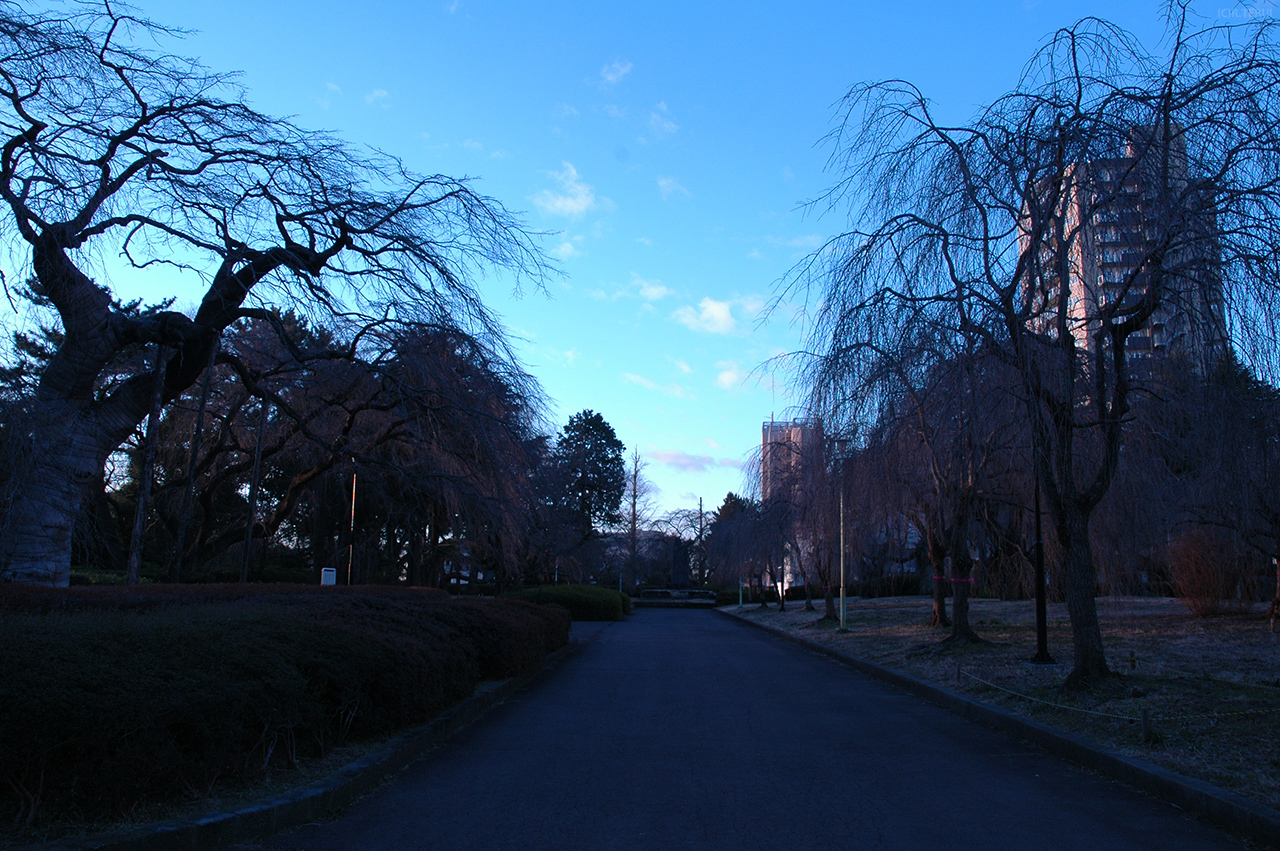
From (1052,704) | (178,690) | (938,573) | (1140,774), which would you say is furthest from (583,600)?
(178,690)

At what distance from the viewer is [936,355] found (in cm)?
1109

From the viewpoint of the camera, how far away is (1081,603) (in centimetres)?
1081

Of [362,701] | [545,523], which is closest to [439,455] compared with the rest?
[545,523]

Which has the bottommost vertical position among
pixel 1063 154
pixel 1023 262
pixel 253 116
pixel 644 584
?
pixel 644 584

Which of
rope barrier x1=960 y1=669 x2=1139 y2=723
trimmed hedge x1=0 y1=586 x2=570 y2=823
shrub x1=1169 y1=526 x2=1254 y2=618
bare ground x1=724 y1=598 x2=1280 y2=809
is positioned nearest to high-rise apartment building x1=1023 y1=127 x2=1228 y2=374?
bare ground x1=724 y1=598 x2=1280 y2=809

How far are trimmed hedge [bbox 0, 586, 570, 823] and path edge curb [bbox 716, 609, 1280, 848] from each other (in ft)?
20.3

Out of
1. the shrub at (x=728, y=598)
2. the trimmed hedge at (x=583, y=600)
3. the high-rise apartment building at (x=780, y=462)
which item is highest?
the high-rise apartment building at (x=780, y=462)

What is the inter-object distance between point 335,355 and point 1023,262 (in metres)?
9.43

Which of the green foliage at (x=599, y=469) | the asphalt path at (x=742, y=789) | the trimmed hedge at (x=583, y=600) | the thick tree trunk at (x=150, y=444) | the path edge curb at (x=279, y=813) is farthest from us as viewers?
the green foliage at (x=599, y=469)

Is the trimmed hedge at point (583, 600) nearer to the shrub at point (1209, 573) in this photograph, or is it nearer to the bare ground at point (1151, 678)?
the bare ground at point (1151, 678)

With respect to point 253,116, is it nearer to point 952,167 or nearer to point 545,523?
point 545,523

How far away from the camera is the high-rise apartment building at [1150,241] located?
30.1 ft

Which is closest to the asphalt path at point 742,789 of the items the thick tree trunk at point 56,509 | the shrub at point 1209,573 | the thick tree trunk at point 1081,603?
the thick tree trunk at point 1081,603

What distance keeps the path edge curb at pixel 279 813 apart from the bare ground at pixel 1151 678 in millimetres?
6324
